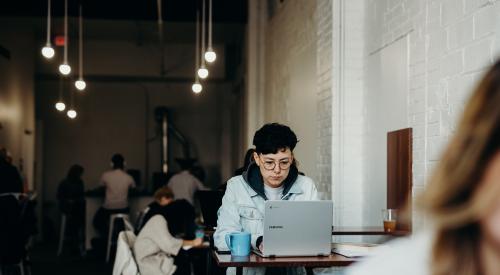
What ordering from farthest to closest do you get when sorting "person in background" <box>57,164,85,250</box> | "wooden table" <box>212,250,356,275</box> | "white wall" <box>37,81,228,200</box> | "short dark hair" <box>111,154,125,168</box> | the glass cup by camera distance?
"white wall" <box>37,81,228,200</box> < "person in background" <box>57,164,85,250</box> < "short dark hair" <box>111,154,125,168</box> < the glass cup < "wooden table" <box>212,250,356,275</box>

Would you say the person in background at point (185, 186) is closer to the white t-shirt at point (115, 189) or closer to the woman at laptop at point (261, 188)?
the white t-shirt at point (115, 189)

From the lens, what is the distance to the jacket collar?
3.31 m

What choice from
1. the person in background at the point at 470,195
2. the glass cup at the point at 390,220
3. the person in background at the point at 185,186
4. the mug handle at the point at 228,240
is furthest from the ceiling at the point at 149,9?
the person in background at the point at 470,195

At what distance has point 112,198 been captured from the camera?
10.0m

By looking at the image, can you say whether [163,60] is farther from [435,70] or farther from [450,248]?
[450,248]

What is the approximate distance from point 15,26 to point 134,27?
80.1 inches

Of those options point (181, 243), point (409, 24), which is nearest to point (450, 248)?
point (409, 24)

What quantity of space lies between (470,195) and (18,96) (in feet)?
36.3

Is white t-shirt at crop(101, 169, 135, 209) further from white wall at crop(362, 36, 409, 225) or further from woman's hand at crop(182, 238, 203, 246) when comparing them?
white wall at crop(362, 36, 409, 225)

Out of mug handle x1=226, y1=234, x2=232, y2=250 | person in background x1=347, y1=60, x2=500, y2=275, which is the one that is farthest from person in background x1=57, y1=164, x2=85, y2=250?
person in background x1=347, y1=60, x2=500, y2=275

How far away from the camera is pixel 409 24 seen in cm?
413

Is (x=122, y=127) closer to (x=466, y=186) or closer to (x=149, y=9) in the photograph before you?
(x=149, y=9)

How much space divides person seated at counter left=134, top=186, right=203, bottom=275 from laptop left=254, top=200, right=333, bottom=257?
256 centimetres

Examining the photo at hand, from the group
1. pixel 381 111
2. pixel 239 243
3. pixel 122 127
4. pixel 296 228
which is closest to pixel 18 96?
pixel 122 127
